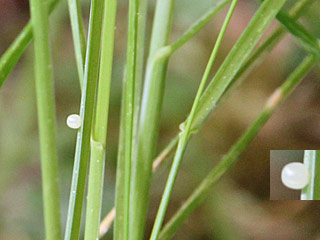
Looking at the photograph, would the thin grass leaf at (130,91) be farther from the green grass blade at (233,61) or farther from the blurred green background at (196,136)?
the blurred green background at (196,136)

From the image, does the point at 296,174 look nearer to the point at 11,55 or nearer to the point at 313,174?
the point at 313,174

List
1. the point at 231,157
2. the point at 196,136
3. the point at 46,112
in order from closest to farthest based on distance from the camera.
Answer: the point at 46,112 → the point at 231,157 → the point at 196,136

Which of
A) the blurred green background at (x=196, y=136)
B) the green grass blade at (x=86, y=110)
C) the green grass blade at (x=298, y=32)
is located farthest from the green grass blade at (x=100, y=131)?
the blurred green background at (x=196, y=136)

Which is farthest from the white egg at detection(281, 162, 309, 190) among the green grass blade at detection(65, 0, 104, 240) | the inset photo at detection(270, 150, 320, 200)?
the green grass blade at detection(65, 0, 104, 240)

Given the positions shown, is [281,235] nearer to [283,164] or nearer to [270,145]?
[270,145]

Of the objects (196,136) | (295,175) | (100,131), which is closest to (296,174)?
(295,175)

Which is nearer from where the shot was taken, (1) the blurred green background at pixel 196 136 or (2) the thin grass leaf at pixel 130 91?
(2) the thin grass leaf at pixel 130 91
